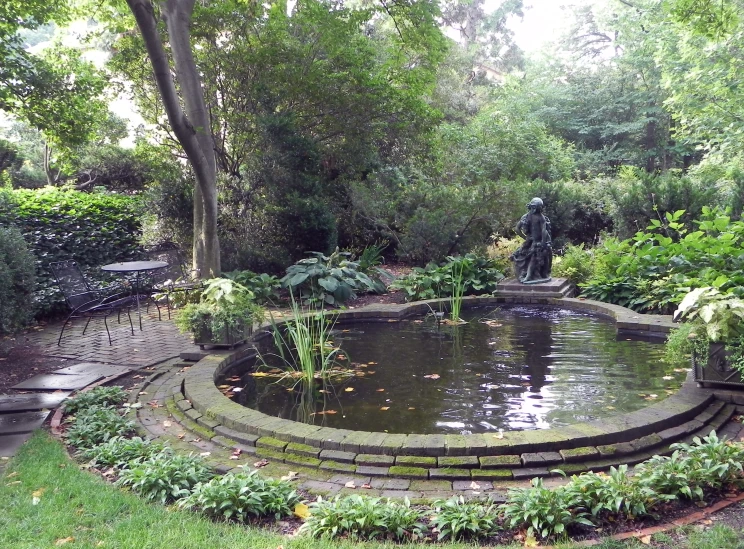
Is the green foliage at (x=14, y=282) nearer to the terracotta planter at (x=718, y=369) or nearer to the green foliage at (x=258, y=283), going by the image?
the green foliage at (x=258, y=283)

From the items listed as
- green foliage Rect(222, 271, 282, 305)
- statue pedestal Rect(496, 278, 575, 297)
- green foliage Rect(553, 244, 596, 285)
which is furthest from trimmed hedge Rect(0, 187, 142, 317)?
green foliage Rect(553, 244, 596, 285)

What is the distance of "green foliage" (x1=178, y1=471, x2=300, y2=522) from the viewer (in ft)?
9.44

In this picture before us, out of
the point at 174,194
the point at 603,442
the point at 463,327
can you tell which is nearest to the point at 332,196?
the point at 174,194

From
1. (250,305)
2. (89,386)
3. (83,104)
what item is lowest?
(89,386)

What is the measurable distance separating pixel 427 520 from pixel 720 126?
18594mm

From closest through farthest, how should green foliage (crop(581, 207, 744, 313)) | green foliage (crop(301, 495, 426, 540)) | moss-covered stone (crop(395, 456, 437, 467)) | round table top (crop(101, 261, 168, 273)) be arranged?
green foliage (crop(301, 495, 426, 540)), moss-covered stone (crop(395, 456, 437, 467)), green foliage (crop(581, 207, 744, 313)), round table top (crop(101, 261, 168, 273))

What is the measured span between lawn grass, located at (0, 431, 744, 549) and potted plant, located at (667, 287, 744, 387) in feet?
6.24

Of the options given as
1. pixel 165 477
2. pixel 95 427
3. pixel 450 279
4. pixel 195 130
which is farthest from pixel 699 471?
pixel 195 130

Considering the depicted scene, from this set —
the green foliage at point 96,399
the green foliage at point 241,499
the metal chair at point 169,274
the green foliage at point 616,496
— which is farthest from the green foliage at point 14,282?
the green foliage at point 616,496

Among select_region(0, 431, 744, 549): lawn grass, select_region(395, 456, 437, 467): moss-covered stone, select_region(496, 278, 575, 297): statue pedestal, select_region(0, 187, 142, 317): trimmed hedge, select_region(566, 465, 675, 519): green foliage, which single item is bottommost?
select_region(0, 431, 744, 549): lawn grass

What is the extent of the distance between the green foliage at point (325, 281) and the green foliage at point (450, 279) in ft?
2.29

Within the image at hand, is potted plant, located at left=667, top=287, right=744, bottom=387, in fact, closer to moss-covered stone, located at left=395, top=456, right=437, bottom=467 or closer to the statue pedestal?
moss-covered stone, located at left=395, top=456, right=437, bottom=467

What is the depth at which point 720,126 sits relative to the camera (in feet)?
57.4

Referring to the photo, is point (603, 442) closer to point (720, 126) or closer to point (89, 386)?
point (89, 386)
